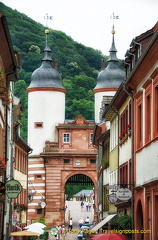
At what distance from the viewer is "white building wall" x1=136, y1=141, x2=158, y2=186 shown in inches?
928

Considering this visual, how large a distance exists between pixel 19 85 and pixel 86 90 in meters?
10.7

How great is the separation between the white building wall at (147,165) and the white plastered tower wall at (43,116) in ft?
180

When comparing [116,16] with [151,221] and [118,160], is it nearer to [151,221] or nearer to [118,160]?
[118,160]

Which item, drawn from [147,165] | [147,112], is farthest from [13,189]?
[147,112]

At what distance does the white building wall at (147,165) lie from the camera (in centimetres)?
2356

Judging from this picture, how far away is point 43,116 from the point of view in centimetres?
8394

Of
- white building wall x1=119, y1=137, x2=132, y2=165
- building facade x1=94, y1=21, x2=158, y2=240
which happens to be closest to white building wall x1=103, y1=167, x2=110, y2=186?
building facade x1=94, y1=21, x2=158, y2=240

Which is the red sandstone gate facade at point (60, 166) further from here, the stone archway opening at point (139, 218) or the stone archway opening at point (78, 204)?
the stone archway opening at point (139, 218)

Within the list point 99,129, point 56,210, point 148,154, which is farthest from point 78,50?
point 148,154

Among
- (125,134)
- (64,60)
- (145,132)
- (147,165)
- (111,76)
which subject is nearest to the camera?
(147,165)

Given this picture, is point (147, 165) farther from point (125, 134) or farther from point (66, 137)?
point (66, 137)

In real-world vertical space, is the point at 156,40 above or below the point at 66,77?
below

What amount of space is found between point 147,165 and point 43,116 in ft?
193

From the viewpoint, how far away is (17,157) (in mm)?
55219
